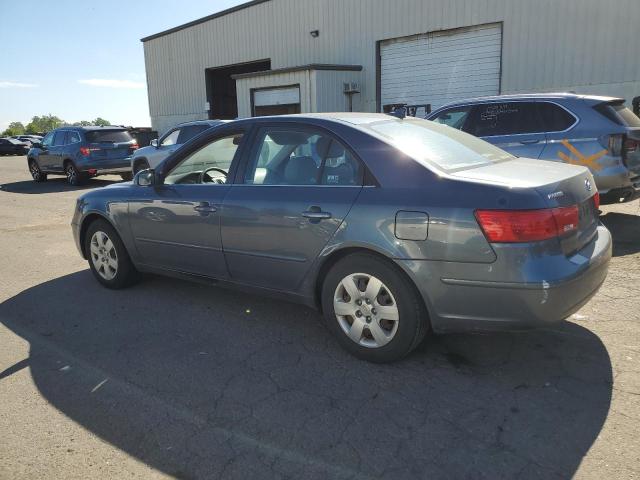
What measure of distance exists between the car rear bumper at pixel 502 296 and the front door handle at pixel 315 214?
2.17 feet

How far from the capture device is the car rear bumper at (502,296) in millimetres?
2791

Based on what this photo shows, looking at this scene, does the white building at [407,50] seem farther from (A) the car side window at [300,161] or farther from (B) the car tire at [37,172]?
(A) the car side window at [300,161]

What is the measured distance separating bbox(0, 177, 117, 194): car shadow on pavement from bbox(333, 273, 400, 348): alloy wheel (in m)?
13.0

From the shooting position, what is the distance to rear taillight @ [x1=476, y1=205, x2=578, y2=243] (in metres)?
2.76

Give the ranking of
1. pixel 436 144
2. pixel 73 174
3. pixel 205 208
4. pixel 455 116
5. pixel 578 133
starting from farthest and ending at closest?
1. pixel 73 174
2. pixel 455 116
3. pixel 578 133
4. pixel 205 208
5. pixel 436 144

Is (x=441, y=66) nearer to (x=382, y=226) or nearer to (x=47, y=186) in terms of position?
(x=47, y=186)

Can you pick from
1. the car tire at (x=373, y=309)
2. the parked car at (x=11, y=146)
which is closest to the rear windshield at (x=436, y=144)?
the car tire at (x=373, y=309)

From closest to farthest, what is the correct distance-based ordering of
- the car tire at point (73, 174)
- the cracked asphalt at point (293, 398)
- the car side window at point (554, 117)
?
the cracked asphalt at point (293, 398)
the car side window at point (554, 117)
the car tire at point (73, 174)

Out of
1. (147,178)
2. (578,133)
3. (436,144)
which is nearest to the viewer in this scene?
(436,144)

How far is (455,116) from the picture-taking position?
299 inches

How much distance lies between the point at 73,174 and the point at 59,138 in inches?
62.4

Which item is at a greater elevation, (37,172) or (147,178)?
(147,178)

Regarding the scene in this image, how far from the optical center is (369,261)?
323 cm

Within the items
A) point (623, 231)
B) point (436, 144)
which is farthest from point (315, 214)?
point (623, 231)
